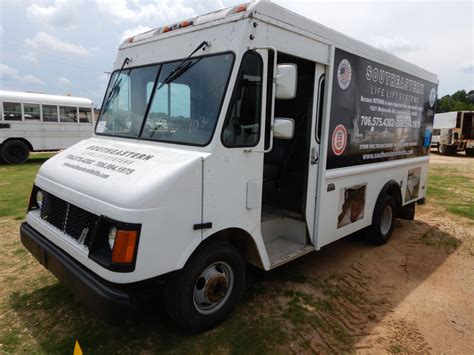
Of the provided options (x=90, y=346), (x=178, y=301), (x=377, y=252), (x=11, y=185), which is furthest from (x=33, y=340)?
(x=11, y=185)

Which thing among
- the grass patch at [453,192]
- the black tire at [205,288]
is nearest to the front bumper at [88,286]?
the black tire at [205,288]

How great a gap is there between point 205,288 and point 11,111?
13447mm

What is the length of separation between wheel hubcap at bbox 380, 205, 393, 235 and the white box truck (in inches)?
49.1

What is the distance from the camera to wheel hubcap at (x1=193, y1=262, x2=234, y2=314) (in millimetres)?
3064

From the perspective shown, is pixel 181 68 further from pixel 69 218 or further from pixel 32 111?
pixel 32 111

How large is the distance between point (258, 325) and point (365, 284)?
5.54ft

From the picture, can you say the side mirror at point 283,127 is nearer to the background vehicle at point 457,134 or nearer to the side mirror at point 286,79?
the side mirror at point 286,79

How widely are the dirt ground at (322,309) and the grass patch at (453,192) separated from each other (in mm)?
3017

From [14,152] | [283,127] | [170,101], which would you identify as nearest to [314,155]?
[283,127]

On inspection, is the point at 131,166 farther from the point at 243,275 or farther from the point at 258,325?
the point at 258,325

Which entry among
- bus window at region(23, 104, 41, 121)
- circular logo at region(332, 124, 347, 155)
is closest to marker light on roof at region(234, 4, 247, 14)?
circular logo at region(332, 124, 347, 155)

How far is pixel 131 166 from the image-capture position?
288cm

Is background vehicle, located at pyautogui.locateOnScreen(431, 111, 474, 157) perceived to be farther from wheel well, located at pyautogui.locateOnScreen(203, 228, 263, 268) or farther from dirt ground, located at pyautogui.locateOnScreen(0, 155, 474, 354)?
wheel well, located at pyautogui.locateOnScreen(203, 228, 263, 268)

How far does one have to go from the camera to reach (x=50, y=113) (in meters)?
14.1
